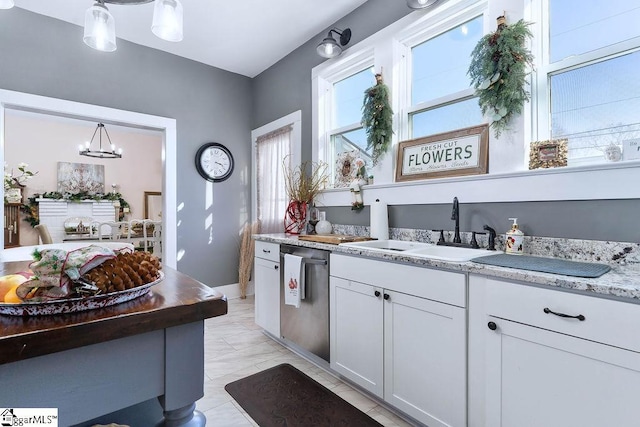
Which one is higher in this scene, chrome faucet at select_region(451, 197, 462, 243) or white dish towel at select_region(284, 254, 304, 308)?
chrome faucet at select_region(451, 197, 462, 243)

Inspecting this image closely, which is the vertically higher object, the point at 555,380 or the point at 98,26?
the point at 98,26

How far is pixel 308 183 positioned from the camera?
3.19 metres

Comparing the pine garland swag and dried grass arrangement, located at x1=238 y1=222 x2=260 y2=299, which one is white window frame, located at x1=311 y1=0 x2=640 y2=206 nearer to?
the pine garland swag

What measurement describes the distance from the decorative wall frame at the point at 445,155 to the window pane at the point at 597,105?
389 millimetres

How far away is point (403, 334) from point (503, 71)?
5.19 ft

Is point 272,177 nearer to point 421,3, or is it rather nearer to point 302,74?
point 302,74

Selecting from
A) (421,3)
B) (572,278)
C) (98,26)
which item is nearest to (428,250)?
(572,278)

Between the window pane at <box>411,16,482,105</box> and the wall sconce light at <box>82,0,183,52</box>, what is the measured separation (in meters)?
1.74

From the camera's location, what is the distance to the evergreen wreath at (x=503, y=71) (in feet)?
5.77

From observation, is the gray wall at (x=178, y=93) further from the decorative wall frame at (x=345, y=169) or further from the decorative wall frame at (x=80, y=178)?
the decorative wall frame at (x=80, y=178)

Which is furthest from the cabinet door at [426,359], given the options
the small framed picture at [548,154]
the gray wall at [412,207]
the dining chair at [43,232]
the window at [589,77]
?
the dining chair at [43,232]

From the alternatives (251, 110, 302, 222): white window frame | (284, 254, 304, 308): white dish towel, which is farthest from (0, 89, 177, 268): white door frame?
(284, 254, 304, 308): white dish towel

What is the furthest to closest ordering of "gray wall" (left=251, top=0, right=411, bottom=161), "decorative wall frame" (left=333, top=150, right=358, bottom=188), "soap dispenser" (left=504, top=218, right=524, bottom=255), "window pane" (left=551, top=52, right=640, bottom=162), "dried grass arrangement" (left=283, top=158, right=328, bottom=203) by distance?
"dried grass arrangement" (left=283, top=158, right=328, bottom=203)
"decorative wall frame" (left=333, top=150, right=358, bottom=188)
"gray wall" (left=251, top=0, right=411, bottom=161)
"soap dispenser" (left=504, top=218, right=524, bottom=255)
"window pane" (left=551, top=52, right=640, bottom=162)
